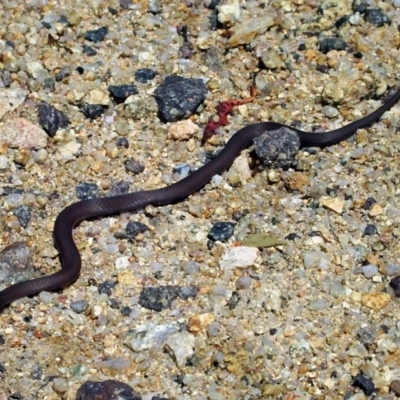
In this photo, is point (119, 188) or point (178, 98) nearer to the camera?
point (119, 188)

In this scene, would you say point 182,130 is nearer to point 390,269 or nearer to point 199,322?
point 199,322

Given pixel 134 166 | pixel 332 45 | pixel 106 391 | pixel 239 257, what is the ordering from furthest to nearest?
1. pixel 332 45
2. pixel 134 166
3. pixel 239 257
4. pixel 106 391

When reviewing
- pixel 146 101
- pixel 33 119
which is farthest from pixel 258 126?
pixel 33 119

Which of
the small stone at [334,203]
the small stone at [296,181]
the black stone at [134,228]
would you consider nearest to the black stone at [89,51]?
the black stone at [134,228]

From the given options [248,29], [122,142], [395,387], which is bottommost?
[395,387]

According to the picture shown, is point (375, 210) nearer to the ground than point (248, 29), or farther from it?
nearer to the ground

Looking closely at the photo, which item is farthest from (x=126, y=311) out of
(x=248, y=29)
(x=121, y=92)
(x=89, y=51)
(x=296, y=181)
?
(x=248, y=29)

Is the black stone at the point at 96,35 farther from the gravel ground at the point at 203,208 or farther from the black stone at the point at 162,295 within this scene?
the black stone at the point at 162,295

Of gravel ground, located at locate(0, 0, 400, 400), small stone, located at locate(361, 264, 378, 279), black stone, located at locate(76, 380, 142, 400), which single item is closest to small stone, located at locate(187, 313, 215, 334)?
gravel ground, located at locate(0, 0, 400, 400)
